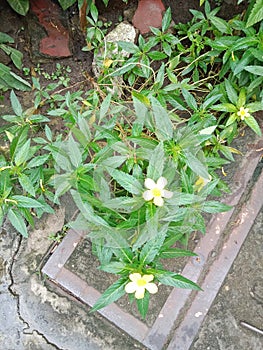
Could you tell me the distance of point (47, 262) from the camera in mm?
2457

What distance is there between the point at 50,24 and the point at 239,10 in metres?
1.05

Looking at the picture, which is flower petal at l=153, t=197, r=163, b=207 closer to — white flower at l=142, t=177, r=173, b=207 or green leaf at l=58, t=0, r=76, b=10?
white flower at l=142, t=177, r=173, b=207

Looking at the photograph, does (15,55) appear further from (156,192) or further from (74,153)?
(156,192)

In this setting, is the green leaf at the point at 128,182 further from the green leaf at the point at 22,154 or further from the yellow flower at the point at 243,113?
the yellow flower at the point at 243,113

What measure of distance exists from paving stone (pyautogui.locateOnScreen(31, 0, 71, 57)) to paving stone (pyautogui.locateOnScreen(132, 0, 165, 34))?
41 cm

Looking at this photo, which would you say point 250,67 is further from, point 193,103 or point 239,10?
point 239,10

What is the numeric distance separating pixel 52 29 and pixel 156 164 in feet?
4.71

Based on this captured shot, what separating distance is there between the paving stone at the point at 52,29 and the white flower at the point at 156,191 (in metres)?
1.37

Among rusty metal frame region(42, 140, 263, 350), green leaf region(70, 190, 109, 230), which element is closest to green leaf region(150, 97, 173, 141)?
green leaf region(70, 190, 109, 230)

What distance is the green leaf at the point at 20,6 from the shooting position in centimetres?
244

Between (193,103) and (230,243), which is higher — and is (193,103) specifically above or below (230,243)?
above

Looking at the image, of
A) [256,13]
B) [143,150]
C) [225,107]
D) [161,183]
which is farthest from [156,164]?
[256,13]

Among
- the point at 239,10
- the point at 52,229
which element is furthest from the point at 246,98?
the point at 52,229

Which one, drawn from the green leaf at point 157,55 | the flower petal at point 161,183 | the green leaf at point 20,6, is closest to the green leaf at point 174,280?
the flower petal at point 161,183
